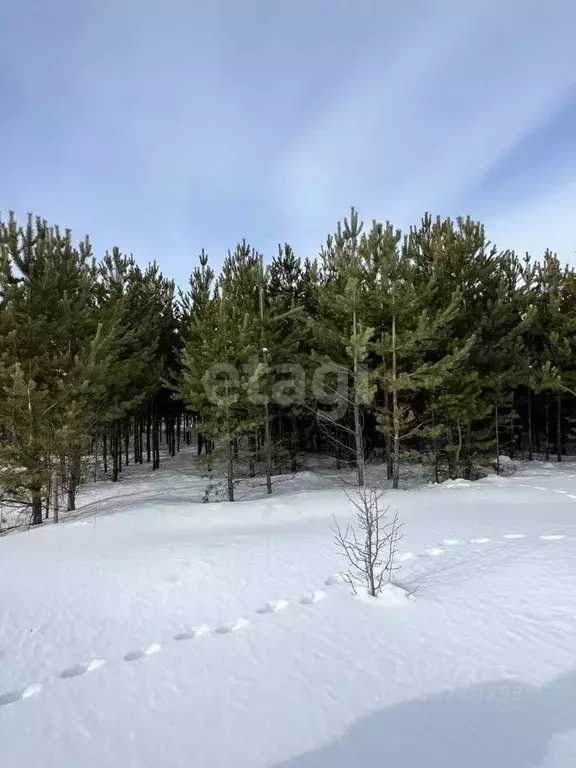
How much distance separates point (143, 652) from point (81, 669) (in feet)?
1.94

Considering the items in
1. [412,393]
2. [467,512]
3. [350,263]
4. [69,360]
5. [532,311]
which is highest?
[350,263]

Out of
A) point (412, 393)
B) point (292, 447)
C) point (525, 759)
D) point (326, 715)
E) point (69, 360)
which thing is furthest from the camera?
point (292, 447)

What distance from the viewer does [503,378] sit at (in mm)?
14422

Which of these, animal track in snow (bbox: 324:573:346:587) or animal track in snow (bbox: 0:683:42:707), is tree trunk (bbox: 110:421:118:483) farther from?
animal track in snow (bbox: 0:683:42:707)

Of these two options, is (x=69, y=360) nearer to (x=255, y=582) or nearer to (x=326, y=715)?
(x=255, y=582)

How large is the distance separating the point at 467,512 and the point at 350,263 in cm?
766

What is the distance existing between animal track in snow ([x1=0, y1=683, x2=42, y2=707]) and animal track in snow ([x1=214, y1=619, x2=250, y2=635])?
178 cm

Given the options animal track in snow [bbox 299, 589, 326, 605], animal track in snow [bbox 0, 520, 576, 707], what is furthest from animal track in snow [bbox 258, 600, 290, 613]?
animal track in snow [bbox 299, 589, 326, 605]

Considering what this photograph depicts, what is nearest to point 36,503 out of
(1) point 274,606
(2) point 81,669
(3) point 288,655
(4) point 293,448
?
(2) point 81,669

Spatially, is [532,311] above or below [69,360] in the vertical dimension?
above

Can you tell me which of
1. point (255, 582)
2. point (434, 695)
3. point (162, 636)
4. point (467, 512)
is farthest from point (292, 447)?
point (434, 695)

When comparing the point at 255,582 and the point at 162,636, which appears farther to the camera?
the point at 255,582

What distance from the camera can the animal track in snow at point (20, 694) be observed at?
3.92 meters

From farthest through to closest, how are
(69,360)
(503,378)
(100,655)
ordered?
(503,378) → (69,360) → (100,655)
